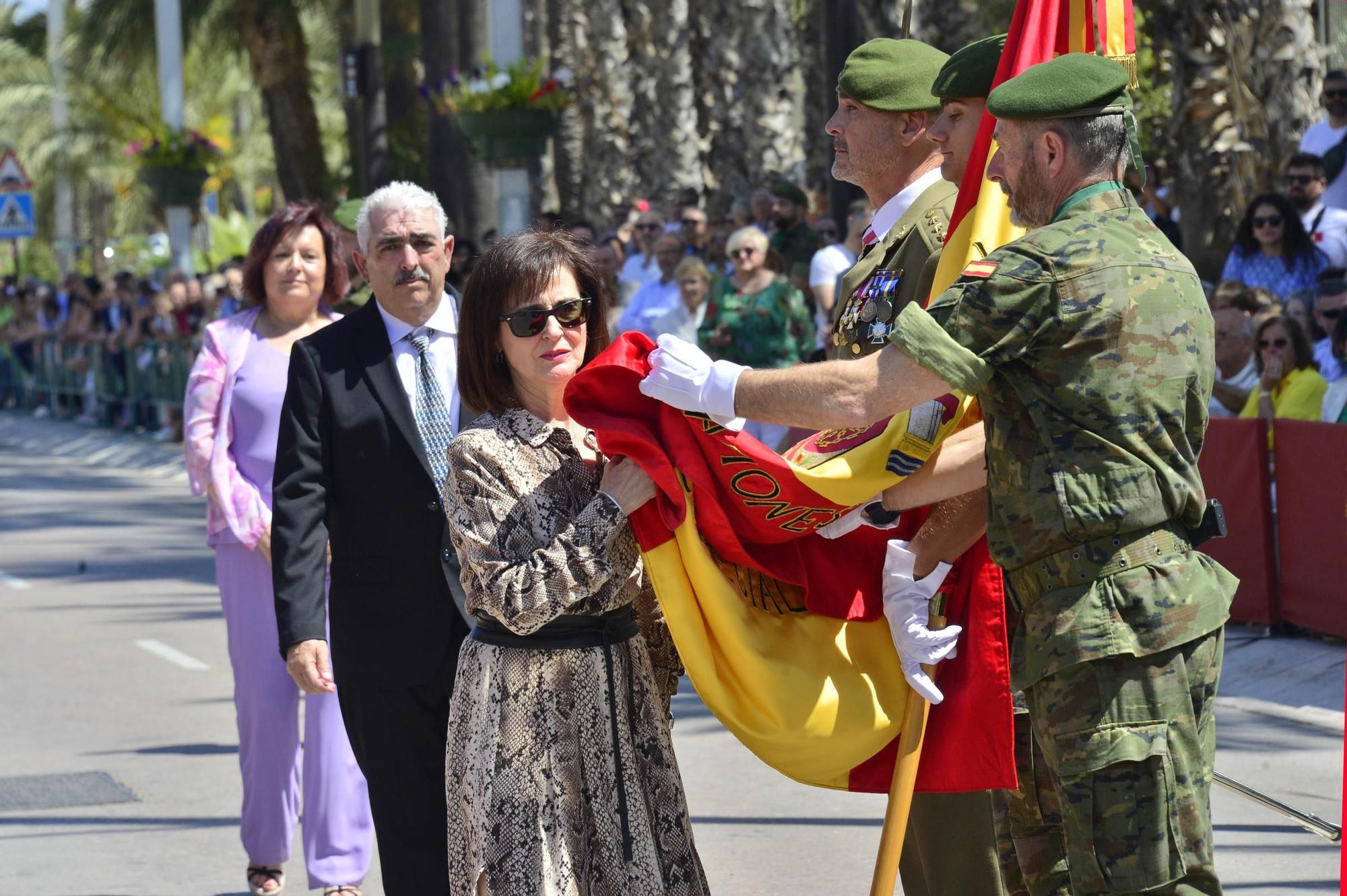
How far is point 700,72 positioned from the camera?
22891mm

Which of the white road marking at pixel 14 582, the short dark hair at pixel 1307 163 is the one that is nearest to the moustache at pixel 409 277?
the short dark hair at pixel 1307 163

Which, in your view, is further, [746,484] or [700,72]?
[700,72]

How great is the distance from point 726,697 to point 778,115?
16481 millimetres

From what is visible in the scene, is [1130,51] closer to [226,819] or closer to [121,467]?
[226,819]

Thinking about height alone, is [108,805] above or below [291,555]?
below

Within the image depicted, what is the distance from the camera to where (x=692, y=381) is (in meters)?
3.82

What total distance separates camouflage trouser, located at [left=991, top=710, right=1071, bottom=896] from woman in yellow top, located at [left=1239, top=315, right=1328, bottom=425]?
17.6ft

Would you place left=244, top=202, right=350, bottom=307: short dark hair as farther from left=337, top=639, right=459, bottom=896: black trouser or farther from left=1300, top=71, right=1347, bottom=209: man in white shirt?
left=1300, top=71, right=1347, bottom=209: man in white shirt

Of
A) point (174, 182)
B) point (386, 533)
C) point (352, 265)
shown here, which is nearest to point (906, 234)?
point (386, 533)

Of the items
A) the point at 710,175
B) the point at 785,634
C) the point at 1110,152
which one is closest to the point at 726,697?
the point at 785,634

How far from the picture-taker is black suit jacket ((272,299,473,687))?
15.6 feet

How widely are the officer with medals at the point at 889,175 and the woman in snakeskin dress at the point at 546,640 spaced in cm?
67

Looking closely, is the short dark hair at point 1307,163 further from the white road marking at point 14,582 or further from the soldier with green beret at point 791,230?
the white road marking at point 14,582

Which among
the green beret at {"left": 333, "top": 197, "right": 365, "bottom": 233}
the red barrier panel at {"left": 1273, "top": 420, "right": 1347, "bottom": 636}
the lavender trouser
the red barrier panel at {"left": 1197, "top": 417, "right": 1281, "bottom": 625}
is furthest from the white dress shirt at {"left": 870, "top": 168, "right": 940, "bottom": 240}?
the red barrier panel at {"left": 1197, "top": 417, "right": 1281, "bottom": 625}
